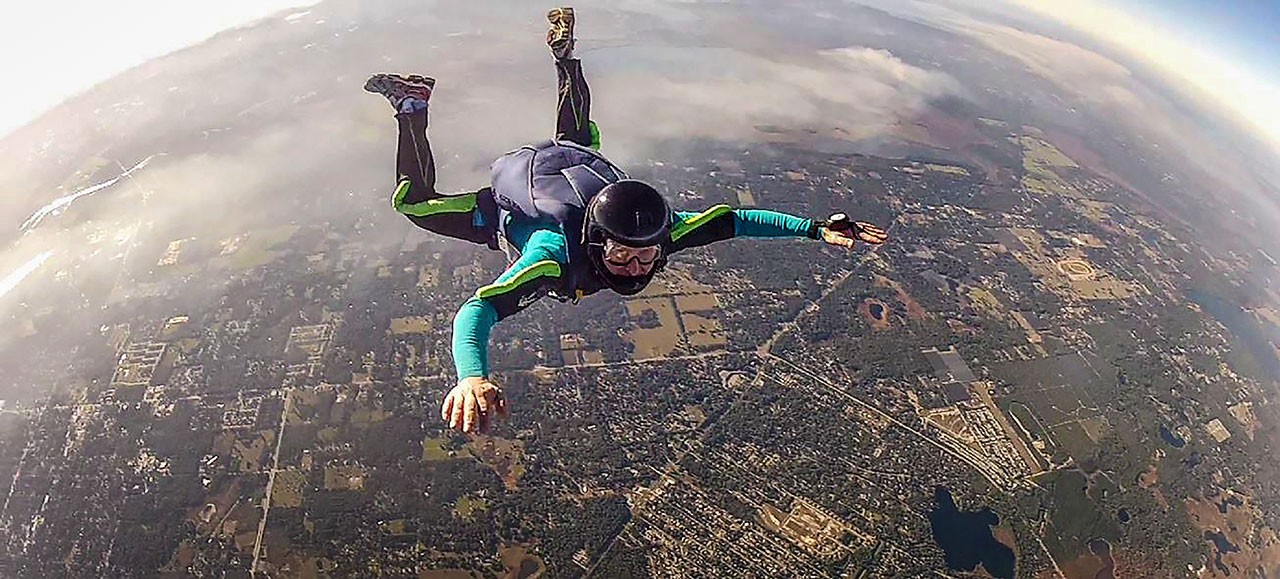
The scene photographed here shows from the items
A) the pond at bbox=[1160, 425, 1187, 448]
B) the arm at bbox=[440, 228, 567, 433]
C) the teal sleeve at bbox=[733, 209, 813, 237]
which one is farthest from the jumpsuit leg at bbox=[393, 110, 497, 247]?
the pond at bbox=[1160, 425, 1187, 448]

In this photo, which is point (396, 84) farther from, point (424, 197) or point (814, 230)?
point (814, 230)

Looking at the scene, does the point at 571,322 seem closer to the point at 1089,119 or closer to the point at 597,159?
the point at 597,159

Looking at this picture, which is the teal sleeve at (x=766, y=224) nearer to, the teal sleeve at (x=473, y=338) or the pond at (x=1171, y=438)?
the teal sleeve at (x=473, y=338)

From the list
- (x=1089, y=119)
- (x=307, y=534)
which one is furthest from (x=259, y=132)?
(x=1089, y=119)

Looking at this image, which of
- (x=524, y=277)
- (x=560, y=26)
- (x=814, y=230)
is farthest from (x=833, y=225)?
(x=560, y=26)

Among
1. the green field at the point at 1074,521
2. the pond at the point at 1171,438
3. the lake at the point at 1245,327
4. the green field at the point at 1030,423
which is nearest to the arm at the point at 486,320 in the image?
the green field at the point at 1074,521

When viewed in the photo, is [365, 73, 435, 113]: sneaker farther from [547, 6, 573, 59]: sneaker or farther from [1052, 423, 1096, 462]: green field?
[1052, 423, 1096, 462]: green field

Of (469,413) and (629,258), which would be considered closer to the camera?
(469,413)

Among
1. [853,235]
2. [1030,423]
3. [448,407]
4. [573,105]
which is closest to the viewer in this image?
[448,407]
